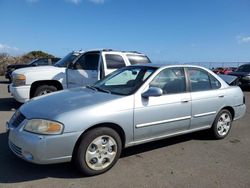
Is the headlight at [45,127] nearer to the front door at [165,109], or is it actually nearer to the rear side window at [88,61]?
the front door at [165,109]

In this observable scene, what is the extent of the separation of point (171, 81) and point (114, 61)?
3846 mm

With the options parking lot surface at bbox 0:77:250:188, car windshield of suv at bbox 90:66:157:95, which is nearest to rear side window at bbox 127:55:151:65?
car windshield of suv at bbox 90:66:157:95

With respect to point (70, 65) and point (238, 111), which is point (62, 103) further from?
point (70, 65)

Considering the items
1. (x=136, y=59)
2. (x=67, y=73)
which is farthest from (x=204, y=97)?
(x=67, y=73)

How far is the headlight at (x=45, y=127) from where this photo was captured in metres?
3.71

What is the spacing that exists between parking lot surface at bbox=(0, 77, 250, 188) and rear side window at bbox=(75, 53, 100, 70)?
150 inches

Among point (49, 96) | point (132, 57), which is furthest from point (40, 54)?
point (49, 96)

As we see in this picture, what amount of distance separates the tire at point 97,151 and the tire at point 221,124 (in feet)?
7.94

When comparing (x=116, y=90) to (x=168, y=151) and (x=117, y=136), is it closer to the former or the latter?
(x=117, y=136)

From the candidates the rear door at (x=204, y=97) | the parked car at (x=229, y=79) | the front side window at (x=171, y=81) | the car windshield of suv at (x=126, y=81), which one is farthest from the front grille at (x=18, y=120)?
the parked car at (x=229, y=79)

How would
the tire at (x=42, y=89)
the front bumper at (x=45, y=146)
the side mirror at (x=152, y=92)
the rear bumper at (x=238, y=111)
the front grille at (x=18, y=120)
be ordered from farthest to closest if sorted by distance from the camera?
the tire at (x=42, y=89) → the rear bumper at (x=238, y=111) → the side mirror at (x=152, y=92) → the front grille at (x=18, y=120) → the front bumper at (x=45, y=146)

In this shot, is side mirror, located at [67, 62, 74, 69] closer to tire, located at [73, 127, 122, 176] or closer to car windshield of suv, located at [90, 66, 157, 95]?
car windshield of suv, located at [90, 66, 157, 95]

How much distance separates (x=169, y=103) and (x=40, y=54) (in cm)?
3234

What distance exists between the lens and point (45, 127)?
3.73 metres
